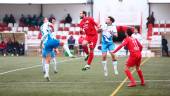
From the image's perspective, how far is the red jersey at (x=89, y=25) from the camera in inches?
834

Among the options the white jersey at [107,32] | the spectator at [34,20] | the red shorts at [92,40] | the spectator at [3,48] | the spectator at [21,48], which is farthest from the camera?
the spectator at [34,20]

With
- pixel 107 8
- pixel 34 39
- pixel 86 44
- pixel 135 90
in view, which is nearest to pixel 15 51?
pixel 34 39

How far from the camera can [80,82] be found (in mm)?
18188

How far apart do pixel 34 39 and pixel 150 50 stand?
11.4 metres

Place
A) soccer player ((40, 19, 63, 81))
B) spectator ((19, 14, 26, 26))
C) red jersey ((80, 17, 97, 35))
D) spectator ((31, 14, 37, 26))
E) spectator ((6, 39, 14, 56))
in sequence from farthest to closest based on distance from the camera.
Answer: spectator ((19, 14, 26, 26)), spectator ((31, 14, 37, 26)), spectator ((6, 39, 14, 56)), red jersey ((80, 17, 97, 35)), soccer player ((40, 19, 63, 81))

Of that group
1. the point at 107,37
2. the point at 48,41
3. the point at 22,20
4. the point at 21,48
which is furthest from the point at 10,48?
the point at 48,41

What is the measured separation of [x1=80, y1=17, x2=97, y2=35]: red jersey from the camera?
21172 mm

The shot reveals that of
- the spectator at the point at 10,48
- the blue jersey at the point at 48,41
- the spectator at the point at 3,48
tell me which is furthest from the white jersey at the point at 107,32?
the spectator at the point at 3,48

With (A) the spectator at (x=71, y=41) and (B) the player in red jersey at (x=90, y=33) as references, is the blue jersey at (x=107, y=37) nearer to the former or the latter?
(B) the player in red jersey at (x=90, y=33)

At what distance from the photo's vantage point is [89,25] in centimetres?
2128

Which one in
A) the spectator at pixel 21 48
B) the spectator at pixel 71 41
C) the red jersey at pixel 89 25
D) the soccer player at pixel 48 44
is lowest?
the spectator at pixel 21 48

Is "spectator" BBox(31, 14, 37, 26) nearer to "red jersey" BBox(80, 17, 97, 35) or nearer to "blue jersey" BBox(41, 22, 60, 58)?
"red jersey" BBox(80, 17, 97, 35)

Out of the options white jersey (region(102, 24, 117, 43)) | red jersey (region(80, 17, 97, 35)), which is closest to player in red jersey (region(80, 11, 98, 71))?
red jersey (region(80, 17, 97, 35))

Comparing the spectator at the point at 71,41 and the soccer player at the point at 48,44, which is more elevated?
the soccer player at the point at 48,44
